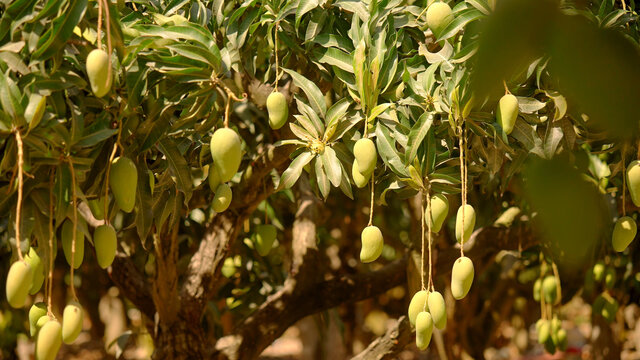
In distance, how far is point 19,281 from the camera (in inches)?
39.4

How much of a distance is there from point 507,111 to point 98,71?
60 centimetres

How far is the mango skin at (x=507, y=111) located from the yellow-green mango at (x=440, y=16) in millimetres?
194

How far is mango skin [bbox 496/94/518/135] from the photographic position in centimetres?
115

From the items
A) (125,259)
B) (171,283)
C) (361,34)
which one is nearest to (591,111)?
(361,34)

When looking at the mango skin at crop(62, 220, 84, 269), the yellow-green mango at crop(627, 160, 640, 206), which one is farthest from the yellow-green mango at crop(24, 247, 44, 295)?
the yellow-green mango at crop(627, 160, 640, 206)

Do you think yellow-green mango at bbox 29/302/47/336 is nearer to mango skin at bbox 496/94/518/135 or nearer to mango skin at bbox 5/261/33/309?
mango skin at bbox 5/261/33/309

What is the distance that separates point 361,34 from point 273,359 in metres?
4.09

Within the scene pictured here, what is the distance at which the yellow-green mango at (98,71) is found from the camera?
38.4 inches

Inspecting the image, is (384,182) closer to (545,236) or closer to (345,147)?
(345,147)

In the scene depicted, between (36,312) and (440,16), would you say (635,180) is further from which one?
(36,312)

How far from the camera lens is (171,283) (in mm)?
2117

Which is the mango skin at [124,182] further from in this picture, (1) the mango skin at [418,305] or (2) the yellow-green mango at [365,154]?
(1) the mango skin at [418,305]

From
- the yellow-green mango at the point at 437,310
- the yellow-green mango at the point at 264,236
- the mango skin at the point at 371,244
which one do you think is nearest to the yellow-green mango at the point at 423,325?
the yellow-green mango at the point at 437,310

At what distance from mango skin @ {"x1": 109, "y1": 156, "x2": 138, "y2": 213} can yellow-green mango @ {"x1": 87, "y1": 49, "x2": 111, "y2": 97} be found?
0.15m
